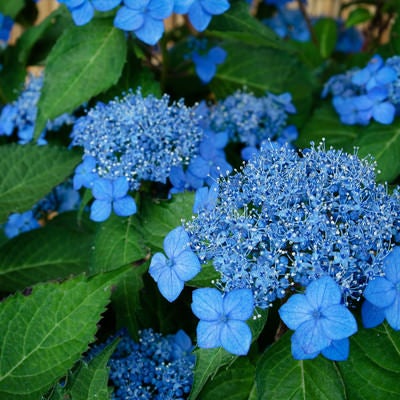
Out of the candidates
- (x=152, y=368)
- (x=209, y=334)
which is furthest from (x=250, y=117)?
(x=209, y=334)

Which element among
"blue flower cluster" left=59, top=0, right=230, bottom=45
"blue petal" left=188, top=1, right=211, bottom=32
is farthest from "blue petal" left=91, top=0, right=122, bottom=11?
"blue petal" left=188, top=1, right=211, bottom=32

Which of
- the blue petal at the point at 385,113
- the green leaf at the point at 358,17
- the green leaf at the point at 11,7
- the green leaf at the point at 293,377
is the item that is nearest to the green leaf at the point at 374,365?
the green leaf at the point at 293,377

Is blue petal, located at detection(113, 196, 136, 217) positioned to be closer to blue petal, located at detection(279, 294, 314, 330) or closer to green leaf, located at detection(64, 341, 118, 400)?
green leaf, located at detection(64, 341, 118, 400)

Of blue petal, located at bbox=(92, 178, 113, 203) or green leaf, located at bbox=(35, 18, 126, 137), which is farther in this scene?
green leaf, located at bbox=(35, 18, 126, 137)

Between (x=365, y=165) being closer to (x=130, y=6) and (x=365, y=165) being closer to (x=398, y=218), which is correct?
(x=398, y=218)

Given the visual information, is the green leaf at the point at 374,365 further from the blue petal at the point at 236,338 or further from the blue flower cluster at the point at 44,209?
the blue flower cluster at the point at 44,209
